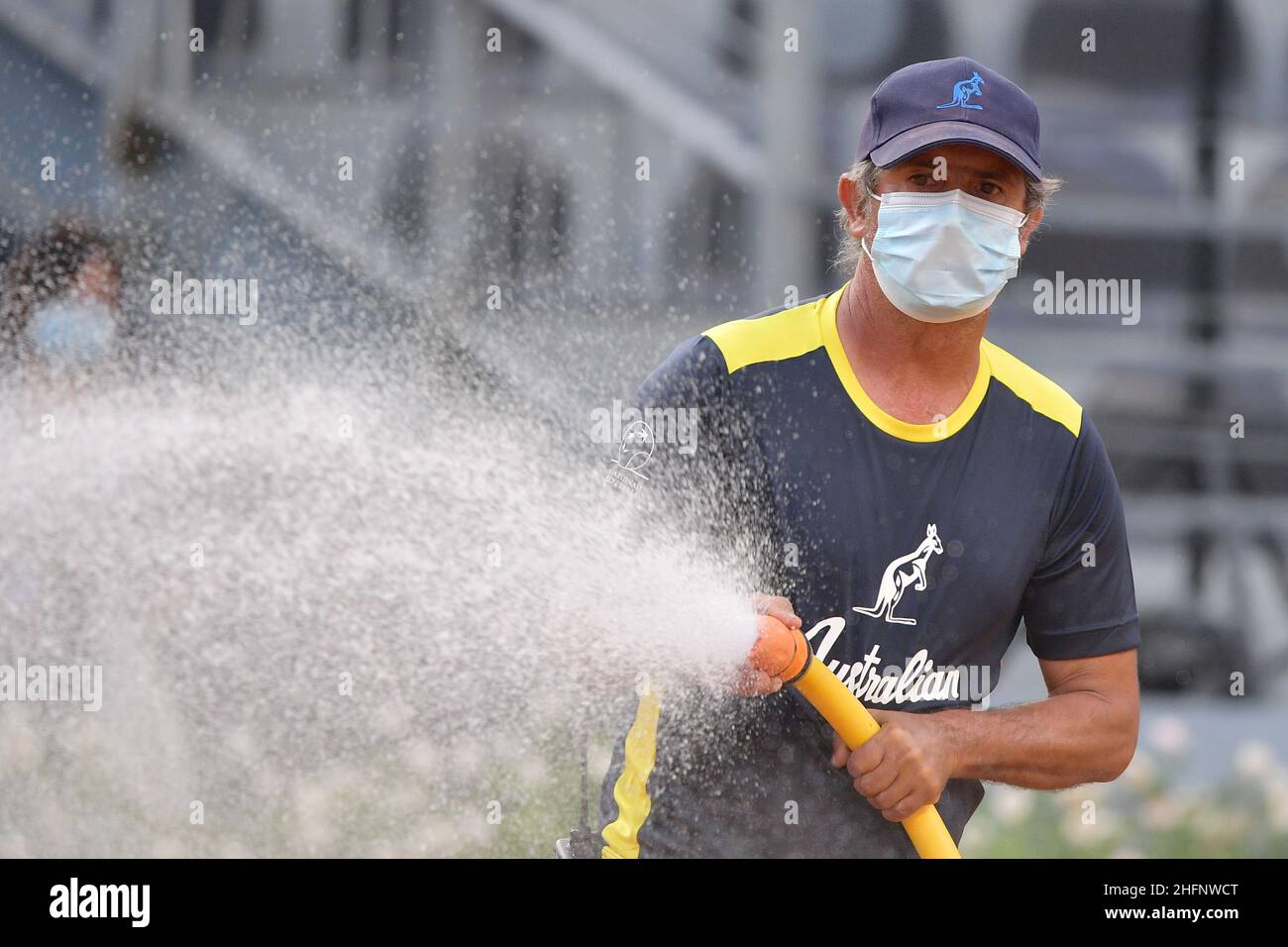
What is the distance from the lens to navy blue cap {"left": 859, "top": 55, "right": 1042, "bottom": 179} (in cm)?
265

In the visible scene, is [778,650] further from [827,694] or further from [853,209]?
[853,209]

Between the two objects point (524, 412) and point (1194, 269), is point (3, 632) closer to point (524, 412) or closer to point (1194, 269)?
point (524, 412)

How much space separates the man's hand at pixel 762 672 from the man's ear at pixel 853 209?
775mm

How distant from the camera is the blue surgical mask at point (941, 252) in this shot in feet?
9.08

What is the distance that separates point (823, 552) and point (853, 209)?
27.0 inches

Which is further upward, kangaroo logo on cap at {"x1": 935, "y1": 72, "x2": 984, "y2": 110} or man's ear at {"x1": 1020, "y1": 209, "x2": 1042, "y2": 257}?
kangaroo logo on cap at {"x1": 935, "y1": 72, "x2": 984, "y2": 110}

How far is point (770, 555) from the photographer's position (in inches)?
104

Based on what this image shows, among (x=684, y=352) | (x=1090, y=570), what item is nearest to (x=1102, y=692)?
(x=1090, y=570)

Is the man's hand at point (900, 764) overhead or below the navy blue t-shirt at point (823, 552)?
below

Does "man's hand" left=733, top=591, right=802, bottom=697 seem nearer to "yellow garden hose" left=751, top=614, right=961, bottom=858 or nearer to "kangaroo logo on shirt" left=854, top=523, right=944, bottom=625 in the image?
"yellow garden hose" left=751, top=614, right=961, bottom=858

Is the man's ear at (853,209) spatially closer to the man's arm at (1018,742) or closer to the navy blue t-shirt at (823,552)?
the navy blue t-shirt at (823,552)

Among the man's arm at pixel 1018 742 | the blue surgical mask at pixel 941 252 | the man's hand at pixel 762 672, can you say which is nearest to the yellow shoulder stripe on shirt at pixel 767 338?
the blue surgical mask at pixel 941 252

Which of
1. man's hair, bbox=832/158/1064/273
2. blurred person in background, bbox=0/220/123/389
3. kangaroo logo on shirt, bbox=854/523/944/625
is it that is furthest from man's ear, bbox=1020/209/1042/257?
A: blurred person in background, bbox=0/220/123/389

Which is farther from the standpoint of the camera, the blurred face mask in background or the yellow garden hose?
the blurred face mask in background
